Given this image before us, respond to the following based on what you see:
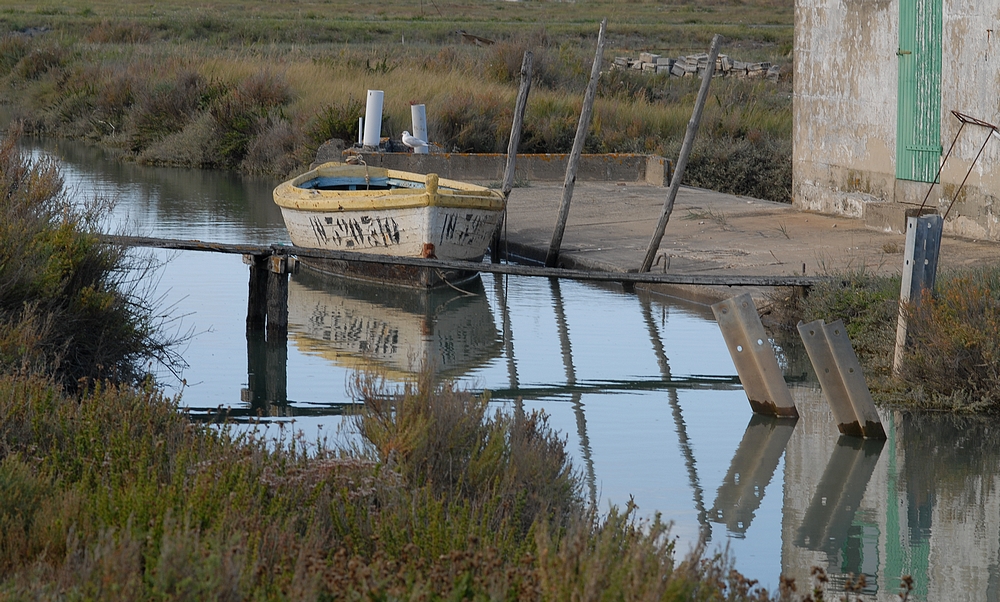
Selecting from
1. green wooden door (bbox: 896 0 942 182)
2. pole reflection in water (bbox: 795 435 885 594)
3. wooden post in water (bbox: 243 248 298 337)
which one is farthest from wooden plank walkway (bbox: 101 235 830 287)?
green wooden door (bbox: 896 0 942 182)

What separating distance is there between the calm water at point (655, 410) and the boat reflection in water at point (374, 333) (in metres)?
0.04

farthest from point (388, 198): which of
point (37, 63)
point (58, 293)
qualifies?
point (37, 63)

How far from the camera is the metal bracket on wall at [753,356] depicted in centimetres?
891

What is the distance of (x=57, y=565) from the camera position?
4.66 m

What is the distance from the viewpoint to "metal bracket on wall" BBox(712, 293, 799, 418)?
891 centimetres

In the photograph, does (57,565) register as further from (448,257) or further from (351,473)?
(448,257)

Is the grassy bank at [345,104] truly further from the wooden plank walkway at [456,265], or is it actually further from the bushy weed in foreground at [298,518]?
the bushy weed in foreground at [298,518]

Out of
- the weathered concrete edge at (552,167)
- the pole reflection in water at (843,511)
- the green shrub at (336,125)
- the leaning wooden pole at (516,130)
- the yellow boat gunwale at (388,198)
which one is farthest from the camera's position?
the green shrub at (336,125)

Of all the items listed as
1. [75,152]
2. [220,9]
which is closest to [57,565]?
[75,152]

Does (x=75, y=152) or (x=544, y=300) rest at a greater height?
(x=75, y=152)

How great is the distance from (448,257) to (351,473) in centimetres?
849

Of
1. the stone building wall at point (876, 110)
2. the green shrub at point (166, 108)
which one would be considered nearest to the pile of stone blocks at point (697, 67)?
the green shrub at point (166, 108)

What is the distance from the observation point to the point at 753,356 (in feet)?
29.6

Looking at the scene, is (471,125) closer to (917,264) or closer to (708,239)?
(708,239)
